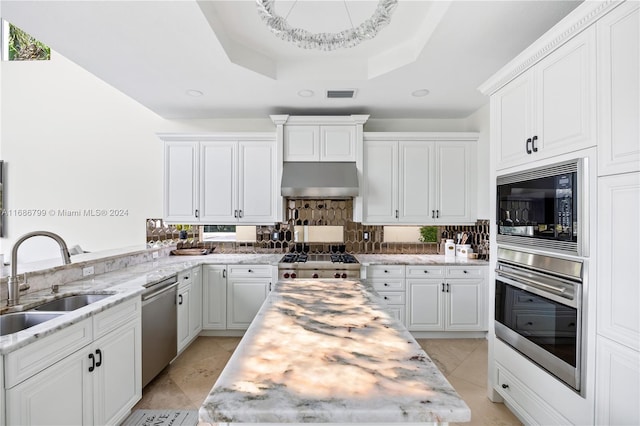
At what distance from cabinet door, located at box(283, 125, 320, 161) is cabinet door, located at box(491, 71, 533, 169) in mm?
2042

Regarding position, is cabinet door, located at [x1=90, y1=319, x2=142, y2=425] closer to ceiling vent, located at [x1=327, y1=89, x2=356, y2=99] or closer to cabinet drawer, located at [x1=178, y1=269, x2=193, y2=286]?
cabinet drawer, located at [x1=178, y1=269, x2=193, y2=286]

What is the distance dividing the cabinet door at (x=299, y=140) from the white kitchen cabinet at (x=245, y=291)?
1.46 m

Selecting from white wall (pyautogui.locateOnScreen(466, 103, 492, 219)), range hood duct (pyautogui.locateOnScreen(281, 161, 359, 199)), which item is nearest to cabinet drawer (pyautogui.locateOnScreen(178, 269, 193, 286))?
range hood duct (pyautogui.locateOnScreen(281, 161, 359, 199))

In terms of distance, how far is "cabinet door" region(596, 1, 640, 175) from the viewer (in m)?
1.34

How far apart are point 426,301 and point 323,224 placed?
5.33 feet

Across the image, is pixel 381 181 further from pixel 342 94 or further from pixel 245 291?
pixel 245 291

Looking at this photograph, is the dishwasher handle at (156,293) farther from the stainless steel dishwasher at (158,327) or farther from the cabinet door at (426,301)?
the cabinet door at (426,301)

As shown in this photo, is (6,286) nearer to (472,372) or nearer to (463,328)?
(472,372)

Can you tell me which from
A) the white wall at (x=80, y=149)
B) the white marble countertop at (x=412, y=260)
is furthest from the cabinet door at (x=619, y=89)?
the white wall at (x=80, y=149)

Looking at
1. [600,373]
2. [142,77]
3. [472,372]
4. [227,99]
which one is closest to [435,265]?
[472,372]

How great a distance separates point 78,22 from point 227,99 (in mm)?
1559

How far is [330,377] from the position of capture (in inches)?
36.2

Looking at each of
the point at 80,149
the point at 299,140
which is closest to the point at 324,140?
the point at 299,140

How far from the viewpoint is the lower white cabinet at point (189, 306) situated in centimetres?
309
